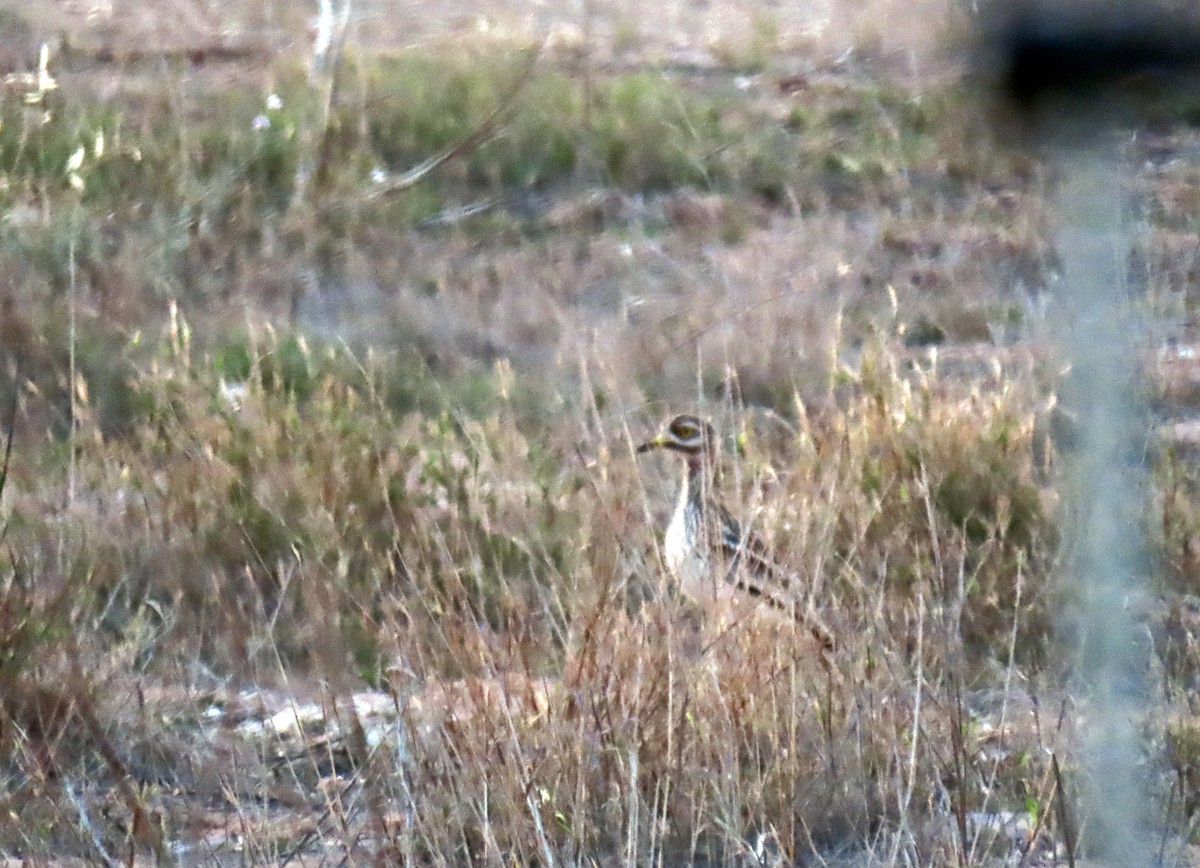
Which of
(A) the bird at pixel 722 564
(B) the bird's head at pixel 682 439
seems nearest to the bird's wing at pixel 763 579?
(A) the bird at pixel 722 564

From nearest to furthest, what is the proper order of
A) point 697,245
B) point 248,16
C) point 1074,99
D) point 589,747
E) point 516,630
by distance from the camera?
point 1074,99, point 589,747, point 516,630, point 697,245, point 248,16

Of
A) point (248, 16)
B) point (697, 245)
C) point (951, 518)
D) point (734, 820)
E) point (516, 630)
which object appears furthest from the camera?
point (248, 16)

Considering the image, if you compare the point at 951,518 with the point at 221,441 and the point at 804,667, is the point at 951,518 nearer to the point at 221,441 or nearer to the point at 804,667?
the point at 804,667

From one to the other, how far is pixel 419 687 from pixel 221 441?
89.0 inches

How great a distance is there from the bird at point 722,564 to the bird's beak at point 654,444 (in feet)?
0.88

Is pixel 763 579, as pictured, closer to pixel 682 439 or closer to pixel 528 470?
pixel 682 439

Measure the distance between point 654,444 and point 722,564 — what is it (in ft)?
4.16

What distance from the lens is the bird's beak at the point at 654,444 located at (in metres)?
5.11

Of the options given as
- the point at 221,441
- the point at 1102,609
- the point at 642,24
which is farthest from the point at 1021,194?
Answer: the point at 1102,609

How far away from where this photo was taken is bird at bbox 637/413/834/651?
3.74m

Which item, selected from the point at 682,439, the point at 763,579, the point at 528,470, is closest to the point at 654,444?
the point at 682,439

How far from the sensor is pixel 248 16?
11734 mm

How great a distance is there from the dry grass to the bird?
86 mm

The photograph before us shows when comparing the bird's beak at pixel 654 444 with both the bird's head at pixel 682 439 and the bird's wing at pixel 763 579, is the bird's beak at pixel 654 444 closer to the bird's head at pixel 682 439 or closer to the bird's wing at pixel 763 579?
the bird's head at pixel 682 439
